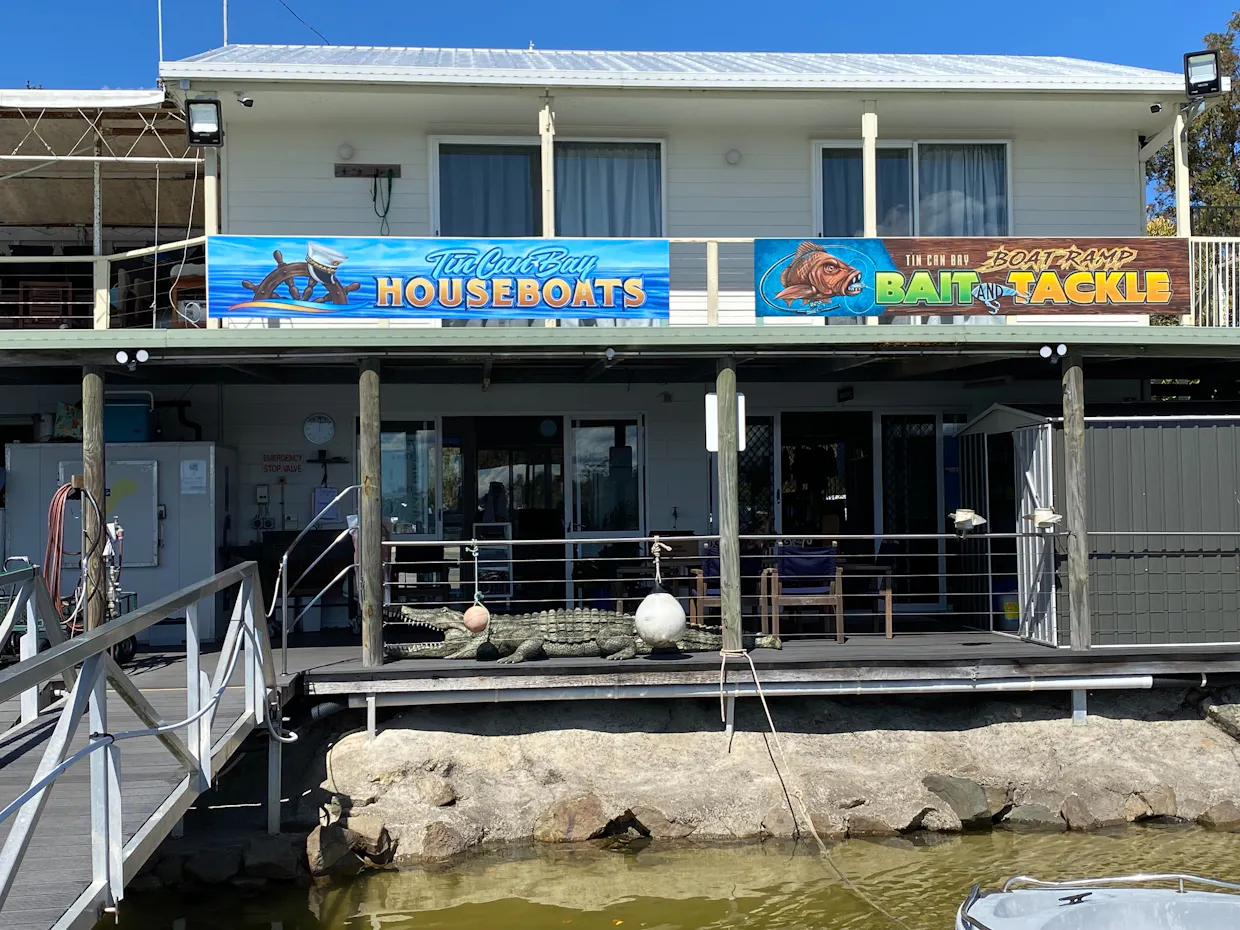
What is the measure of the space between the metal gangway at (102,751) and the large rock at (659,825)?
2.82m

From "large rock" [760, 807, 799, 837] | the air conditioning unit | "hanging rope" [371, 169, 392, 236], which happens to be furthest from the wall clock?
"large rock" [760, 807, 799, 837]

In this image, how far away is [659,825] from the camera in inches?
365

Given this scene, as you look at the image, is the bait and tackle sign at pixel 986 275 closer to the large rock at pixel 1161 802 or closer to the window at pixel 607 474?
the window at pixel 607 474

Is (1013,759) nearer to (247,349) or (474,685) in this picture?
(474,685)

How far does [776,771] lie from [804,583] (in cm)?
215

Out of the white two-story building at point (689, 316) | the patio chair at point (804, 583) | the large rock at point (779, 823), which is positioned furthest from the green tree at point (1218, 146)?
the large rock at point (779, 823)

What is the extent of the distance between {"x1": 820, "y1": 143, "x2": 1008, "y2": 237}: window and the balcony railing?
108 cm

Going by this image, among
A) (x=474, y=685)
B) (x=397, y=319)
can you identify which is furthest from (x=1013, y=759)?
(x=397, y=319)

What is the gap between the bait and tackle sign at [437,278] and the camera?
10.3 m

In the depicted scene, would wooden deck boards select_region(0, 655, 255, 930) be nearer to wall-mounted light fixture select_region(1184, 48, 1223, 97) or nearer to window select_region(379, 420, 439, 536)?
window select_region(379, 420, 439, 536)

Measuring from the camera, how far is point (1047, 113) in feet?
41.6

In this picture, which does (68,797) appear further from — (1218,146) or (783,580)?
(1218,146)

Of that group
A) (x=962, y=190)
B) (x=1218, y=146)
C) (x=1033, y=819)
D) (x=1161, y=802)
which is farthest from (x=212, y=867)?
(x=1218, y=146)

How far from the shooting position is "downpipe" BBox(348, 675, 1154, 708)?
380 inches
